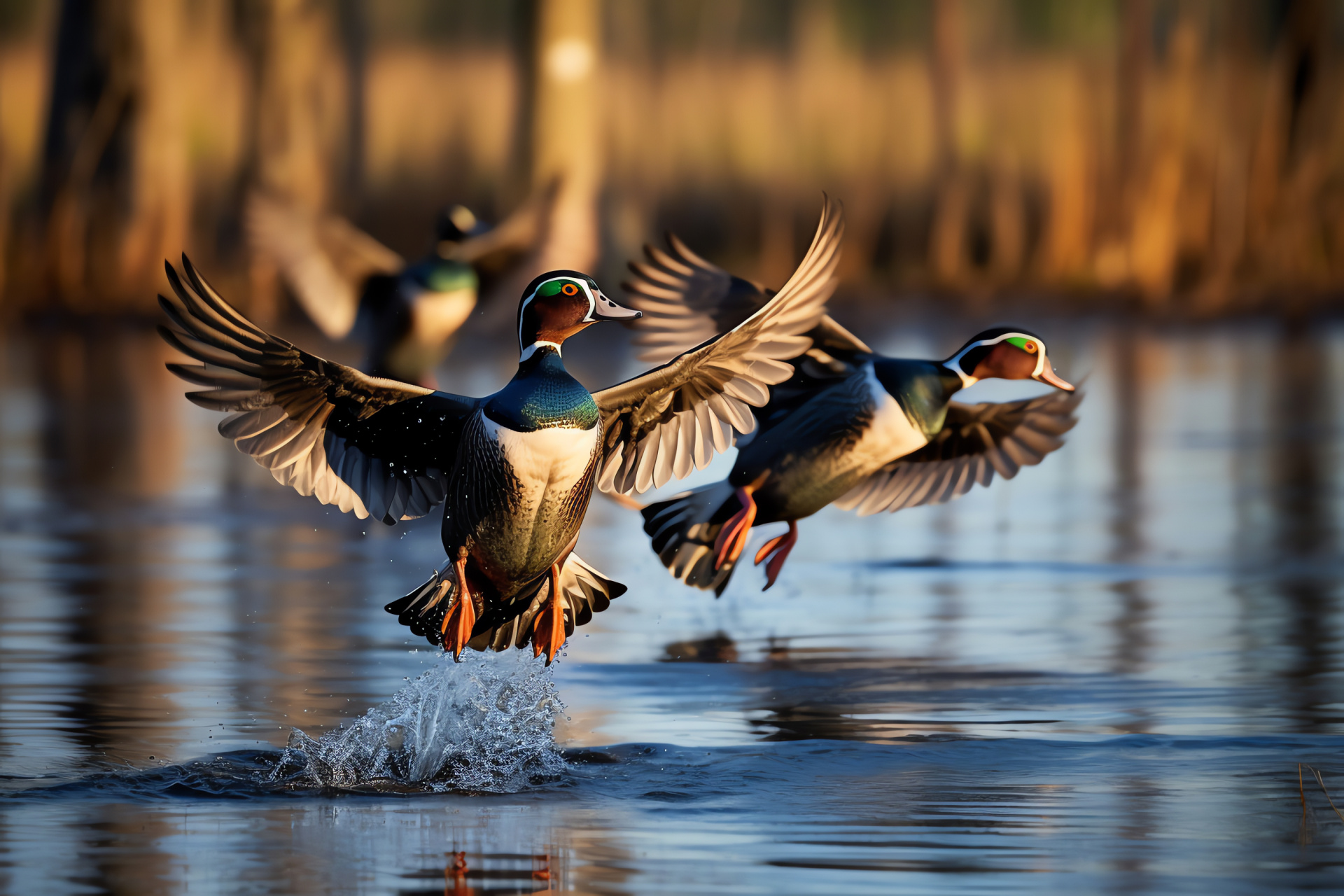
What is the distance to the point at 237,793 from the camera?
6387 millimetres

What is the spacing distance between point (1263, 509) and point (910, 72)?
13919 millimetres

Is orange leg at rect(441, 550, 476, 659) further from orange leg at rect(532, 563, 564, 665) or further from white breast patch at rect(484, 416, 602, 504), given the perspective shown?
white breast patch at rect(484, 416, 602, 504)

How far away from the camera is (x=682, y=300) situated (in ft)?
31.9

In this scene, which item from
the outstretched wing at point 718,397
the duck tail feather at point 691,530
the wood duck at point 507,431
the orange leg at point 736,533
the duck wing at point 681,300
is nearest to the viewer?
the wood duck at point 507,431

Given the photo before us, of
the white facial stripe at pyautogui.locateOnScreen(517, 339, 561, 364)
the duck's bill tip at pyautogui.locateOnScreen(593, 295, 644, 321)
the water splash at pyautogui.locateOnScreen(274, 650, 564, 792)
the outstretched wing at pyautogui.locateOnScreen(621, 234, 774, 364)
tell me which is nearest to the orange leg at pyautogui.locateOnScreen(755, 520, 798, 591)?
the outstretched wing at pyautogui.locateOnScreen(621, 234, 774, 364)

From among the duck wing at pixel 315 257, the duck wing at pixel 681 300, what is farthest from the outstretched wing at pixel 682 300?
the duck wing at pixel 315 257

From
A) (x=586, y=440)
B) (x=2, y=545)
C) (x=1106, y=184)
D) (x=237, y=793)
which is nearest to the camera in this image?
(x=237, y=793)

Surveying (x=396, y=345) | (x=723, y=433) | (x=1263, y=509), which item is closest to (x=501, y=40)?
(x=396, y=345)

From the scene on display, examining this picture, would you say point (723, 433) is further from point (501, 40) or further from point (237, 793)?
point (501, 40)

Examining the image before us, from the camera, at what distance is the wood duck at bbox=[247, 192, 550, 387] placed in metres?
13.8

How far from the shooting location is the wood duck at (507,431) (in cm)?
713

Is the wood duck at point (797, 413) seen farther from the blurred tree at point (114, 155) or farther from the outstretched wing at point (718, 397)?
the blurred tree at point (114, 155)

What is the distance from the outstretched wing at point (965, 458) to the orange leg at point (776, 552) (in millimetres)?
702

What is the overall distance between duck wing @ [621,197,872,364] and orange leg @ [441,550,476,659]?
94.1 inches
